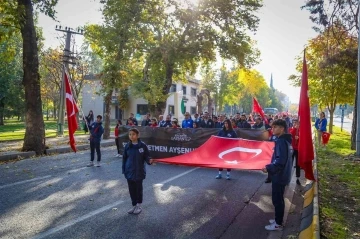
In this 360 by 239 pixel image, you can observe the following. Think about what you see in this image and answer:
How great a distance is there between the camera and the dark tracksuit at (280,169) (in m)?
5.54

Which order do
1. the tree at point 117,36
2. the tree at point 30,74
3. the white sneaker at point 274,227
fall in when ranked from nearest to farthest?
the white sneaker at point 274,227 < the tree at point 30,74 < the tree at point 117,36

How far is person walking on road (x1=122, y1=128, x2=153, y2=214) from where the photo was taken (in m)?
6.35

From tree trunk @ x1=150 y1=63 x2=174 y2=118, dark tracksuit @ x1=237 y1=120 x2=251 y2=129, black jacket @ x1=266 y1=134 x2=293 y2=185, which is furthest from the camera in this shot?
tree trunk @ x1=150 y1=63 x2=174 y2=118

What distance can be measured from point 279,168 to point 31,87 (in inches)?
531

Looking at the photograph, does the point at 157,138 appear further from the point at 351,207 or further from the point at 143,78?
the point at 143,78

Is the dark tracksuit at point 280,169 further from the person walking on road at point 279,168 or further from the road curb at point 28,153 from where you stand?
the road curb at point 28,153

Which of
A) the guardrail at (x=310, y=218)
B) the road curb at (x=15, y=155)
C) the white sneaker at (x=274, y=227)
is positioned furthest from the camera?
the road curb at (x=15, y=155)

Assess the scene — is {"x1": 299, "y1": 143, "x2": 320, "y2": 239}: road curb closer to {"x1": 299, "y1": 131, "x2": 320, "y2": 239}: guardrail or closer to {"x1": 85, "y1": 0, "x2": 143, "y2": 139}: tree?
{"x1": 299, "y1": 131, "x2": 320, "y2": 239}: guardrail

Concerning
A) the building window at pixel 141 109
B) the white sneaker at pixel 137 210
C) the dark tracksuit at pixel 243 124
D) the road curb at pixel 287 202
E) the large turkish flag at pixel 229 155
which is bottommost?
the road curb at pixel 287 202

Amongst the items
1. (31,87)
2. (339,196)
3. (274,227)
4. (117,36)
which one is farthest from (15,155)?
(339,196)

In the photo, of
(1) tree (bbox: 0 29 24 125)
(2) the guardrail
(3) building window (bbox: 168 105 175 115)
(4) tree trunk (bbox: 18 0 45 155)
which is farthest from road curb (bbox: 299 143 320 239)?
(1) tree (bbox: 0 29 24 125)

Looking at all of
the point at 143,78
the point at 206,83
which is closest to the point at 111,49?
the point at 143,78

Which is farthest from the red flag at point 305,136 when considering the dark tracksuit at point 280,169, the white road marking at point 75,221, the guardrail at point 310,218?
the white road marking at point 75,221

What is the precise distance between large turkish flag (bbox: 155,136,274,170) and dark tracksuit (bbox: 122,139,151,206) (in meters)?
0.88
